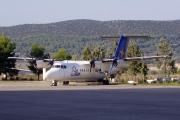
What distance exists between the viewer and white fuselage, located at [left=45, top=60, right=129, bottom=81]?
168 ft

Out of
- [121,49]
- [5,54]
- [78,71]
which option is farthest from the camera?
[5,54]

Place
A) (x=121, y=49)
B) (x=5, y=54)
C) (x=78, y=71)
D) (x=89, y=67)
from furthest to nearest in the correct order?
(x=5, y=54) → (x=121, y=49) → (x=89, y=67) → (x=78, y=71)

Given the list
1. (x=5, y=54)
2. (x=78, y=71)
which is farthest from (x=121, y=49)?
(x=5, y=54)

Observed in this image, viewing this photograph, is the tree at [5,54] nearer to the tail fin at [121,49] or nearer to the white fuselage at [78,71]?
the white fuselage at [78,71]

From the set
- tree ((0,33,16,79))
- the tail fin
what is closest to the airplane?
the tail fin

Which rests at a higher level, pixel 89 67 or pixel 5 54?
pixel 5 54

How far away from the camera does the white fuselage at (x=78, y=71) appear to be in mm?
51281

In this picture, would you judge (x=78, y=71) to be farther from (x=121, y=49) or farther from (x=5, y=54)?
(x=5, y=54)

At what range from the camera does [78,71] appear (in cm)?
5472

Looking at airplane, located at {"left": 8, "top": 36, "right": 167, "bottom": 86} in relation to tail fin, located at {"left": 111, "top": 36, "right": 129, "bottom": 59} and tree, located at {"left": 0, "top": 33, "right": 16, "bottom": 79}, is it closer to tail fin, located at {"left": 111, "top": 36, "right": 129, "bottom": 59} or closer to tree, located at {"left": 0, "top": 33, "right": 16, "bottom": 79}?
tail fin, located at {"left": 111, "top": 36, "right": 129, "bottom": 59}

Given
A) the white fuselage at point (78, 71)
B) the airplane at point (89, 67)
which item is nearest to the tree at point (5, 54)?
the airplane at point (89, 67)

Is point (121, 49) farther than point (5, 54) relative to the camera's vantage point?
No

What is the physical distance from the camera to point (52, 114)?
18.9m

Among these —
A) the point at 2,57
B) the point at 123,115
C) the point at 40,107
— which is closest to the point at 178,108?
the point at 123,115
